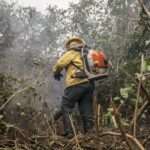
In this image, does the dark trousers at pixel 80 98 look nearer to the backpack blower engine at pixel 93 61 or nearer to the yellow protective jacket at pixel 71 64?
the yellow protective jacket at pixel 71 64

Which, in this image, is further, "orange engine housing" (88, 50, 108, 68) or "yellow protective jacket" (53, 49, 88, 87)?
"yellow protective jacket" (53, 49, 88, 87)

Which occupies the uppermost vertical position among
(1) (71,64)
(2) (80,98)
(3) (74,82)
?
(1) (71,64)

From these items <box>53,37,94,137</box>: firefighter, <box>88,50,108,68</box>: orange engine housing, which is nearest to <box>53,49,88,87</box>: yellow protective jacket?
<box>53,37,94,137</box>: firefighter

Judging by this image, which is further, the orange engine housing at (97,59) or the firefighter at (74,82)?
the firefighter at (74,82)

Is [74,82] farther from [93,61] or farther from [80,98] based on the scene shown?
[93,61]

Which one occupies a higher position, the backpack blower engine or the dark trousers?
the backpack blower engine

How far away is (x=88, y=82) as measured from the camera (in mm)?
6000

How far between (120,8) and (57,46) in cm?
1201

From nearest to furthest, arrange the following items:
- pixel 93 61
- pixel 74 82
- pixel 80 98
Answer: pixel 93 61
pixel 74 82
pixel 80 98

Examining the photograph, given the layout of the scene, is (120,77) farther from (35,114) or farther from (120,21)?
(120,21)

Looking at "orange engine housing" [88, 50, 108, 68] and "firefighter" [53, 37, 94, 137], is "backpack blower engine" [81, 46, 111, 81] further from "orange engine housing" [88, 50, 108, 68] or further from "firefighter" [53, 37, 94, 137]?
"firefighter" [53, 37, 94, 137]

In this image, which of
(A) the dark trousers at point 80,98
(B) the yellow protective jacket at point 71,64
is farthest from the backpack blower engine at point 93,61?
(A) the dark trousers at point 80,98

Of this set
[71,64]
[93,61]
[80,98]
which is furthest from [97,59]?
→ [80,98]

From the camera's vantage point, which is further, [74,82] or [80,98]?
[80,98]
